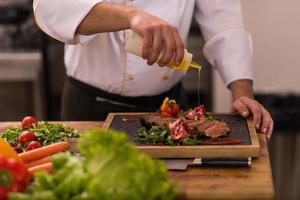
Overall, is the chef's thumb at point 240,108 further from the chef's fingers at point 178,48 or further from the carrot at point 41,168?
the carrot at point 41,168

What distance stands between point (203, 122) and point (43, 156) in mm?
480

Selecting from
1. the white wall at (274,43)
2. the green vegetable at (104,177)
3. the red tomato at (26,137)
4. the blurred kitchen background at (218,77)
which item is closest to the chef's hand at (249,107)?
the red tomato at (26,137)

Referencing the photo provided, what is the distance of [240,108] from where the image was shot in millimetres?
2137

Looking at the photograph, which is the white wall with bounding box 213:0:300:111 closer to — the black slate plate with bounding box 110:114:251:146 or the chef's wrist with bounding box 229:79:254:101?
the chef's wrist with bounding box 229:79:254:101

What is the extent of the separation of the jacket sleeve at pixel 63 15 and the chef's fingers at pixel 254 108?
0.56 metres

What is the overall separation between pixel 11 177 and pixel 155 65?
3.63 feet

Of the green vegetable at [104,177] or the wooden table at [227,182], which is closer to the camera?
the green vegetable at [104,177]

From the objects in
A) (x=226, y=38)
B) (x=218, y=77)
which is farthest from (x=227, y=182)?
(x=218, y=77)

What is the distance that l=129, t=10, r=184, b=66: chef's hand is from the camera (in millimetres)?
1808

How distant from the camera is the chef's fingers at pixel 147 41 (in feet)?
5.94

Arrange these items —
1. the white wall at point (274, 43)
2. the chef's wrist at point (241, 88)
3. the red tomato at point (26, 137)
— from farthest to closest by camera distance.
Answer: the white wall at point (274, 43) < the chef's wrist at point (241, 88) < the red tomato at point (26, 137)

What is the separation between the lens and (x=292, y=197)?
353 cm

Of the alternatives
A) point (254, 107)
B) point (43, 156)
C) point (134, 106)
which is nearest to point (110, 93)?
point (134, 106)

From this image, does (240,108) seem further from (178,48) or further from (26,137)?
(26,137)
